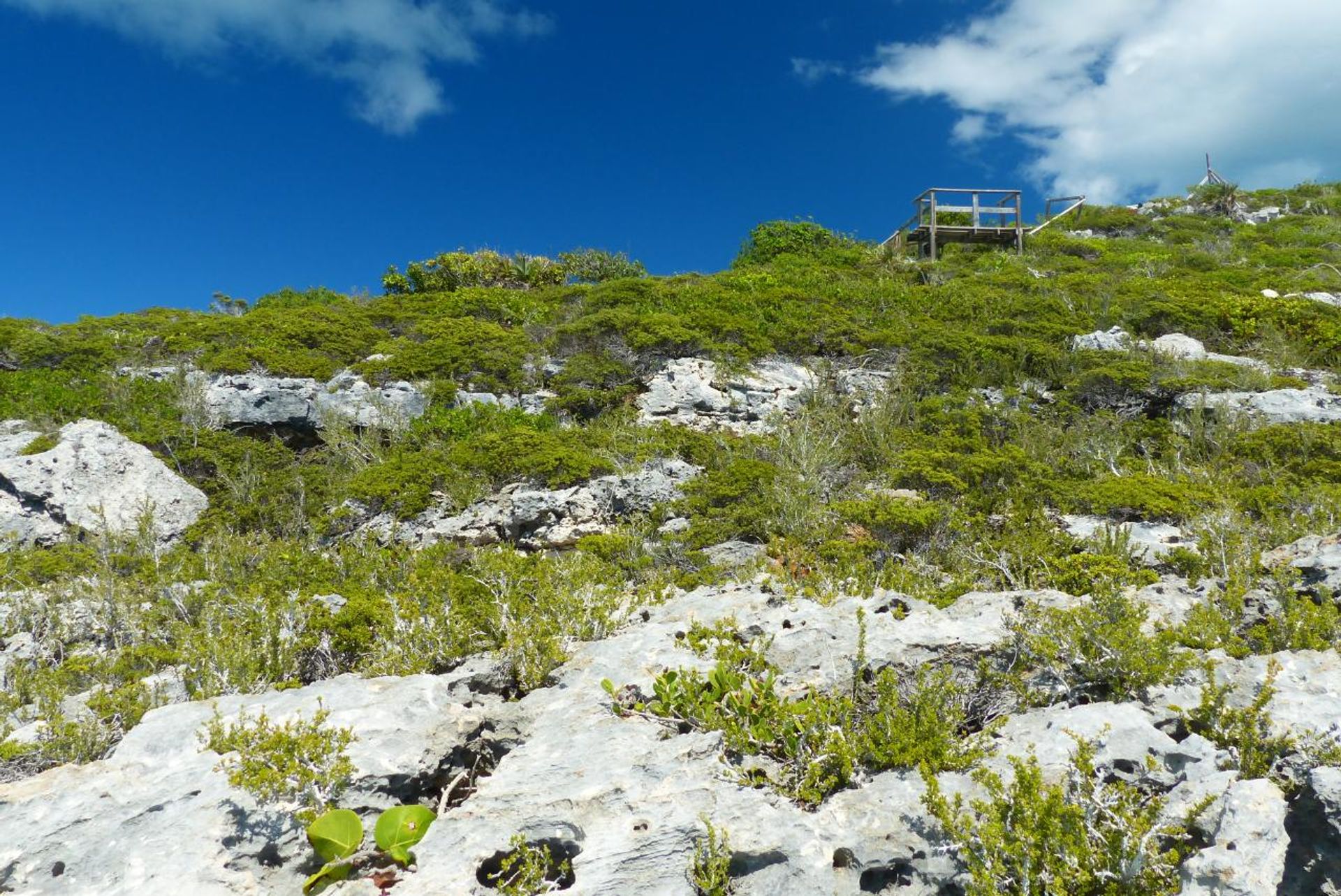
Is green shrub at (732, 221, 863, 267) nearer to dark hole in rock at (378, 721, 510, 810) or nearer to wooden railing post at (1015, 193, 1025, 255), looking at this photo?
wooden railing post at (1015, 193, 1025, 255)

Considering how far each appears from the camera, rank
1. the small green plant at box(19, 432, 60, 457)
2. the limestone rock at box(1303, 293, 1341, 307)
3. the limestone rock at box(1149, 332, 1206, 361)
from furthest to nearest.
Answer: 1. the limestone rock at box(1303, 293, 1341, 307)
2. the limestone rock at box(1149, 332, 1206, 361)
3. the small green plant at box(19, 432, 60, 457)

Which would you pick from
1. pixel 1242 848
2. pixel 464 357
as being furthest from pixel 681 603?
pixel 464 357

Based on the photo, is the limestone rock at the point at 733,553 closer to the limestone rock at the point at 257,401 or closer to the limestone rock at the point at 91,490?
the limestone rock at the point at 91,490

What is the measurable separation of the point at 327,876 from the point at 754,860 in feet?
6.59

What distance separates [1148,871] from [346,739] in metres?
3.81

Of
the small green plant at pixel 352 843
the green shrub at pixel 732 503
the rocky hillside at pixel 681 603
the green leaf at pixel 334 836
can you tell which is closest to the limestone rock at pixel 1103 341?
the rocky hillside at pixel 681 603

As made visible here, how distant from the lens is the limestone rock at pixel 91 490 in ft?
30.9

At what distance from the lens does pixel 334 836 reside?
3531 mm

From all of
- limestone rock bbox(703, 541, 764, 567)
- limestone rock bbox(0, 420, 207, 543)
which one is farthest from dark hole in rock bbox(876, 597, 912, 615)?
limestone rock bbox(0, 420, 207, 543)

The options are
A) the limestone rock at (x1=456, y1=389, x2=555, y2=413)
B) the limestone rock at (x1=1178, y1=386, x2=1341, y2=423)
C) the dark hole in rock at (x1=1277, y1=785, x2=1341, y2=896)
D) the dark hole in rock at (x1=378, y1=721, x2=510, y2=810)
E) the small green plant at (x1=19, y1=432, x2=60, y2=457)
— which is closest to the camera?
the dark hole in rock at (x1=1277, y1=785, x2=1341, y2=896)

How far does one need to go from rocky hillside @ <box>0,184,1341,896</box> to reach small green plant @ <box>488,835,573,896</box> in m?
0.02

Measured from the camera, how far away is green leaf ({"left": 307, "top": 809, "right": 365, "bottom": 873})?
3523 mm

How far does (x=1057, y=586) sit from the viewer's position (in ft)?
21.4

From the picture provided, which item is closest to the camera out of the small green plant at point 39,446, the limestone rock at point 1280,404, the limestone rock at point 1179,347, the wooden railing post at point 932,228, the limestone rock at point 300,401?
the small green plant at point 39,446
